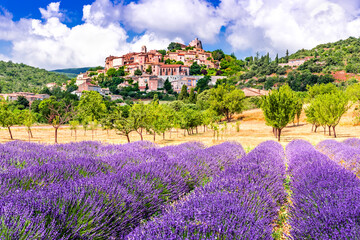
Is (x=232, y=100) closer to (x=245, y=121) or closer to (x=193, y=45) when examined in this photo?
(x=245, y=121)

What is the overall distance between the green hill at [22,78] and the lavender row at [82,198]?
128 metres

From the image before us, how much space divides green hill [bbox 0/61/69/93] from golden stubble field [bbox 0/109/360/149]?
94.9 meters

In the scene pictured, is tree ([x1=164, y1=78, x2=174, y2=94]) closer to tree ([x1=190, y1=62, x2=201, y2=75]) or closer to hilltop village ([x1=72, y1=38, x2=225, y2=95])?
hilltop village ([x1=72, y1=38, x2=225, y2=95])

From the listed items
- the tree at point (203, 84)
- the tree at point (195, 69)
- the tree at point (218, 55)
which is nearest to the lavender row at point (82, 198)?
the tree at point (203, 84)

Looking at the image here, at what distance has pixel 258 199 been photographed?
3273 millimetres

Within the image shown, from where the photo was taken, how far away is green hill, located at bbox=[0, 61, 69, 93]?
114 meters

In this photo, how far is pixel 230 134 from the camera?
27.7 metres

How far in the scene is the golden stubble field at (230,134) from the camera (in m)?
20.9

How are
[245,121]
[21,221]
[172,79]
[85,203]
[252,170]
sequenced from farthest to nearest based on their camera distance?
[172,79] → [245,121] → [252,170] → [85,203] → [21,221]

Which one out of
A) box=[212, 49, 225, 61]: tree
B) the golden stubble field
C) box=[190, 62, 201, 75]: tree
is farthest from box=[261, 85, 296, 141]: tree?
box=[212, 49, 225, 61]: tree

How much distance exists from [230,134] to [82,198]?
25963mm

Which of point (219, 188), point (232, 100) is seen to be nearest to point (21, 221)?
point (219, 188)

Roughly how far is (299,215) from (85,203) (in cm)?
260

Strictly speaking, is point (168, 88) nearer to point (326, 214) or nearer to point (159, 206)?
point (159, 206)
